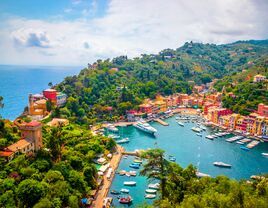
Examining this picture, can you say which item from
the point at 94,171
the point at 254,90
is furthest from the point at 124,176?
the point at 254,90

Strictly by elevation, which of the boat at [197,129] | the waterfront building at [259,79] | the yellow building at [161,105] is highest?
the waterfront building at [259,79]

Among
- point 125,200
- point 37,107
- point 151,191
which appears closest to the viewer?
point 125,200

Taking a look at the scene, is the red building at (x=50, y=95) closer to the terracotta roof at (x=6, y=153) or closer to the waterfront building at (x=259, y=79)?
the terracotta roof at (x=6, y=153)

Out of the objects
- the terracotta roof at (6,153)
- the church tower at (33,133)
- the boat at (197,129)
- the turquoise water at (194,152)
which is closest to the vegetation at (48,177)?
the terracotta roof at (6,153)

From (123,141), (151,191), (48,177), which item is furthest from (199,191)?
(123,141)

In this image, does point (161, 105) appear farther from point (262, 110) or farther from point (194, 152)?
point (194, 152)
